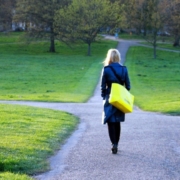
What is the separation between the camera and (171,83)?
121 ft

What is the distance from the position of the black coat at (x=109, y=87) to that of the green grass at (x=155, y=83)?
9.72 metres

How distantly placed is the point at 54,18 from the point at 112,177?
5912 centimetres

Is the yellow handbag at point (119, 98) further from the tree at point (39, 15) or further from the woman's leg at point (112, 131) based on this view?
the tree at point (39, 15)

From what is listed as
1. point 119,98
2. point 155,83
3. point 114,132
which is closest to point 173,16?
point 155,83

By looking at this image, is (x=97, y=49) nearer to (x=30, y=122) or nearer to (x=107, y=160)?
(x=30, y=122)

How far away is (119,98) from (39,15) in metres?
58.3

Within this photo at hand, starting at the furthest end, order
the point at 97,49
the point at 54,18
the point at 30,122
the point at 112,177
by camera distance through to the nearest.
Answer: the point at 97,49, the point at 54,18, the point at 30,122, the point at 112,177

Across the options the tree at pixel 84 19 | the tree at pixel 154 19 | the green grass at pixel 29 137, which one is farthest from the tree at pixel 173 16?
the green grass at pixel 29 137

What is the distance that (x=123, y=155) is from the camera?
9352 mm

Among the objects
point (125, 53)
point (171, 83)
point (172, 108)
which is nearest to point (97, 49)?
point (125, 53)

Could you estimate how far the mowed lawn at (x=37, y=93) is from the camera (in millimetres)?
8758

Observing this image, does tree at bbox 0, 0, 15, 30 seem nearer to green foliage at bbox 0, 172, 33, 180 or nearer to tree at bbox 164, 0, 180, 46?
tree at bbox 164, 0, 180, 46

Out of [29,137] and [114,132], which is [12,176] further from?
[29,137]

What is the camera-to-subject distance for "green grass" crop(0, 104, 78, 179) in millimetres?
8219
